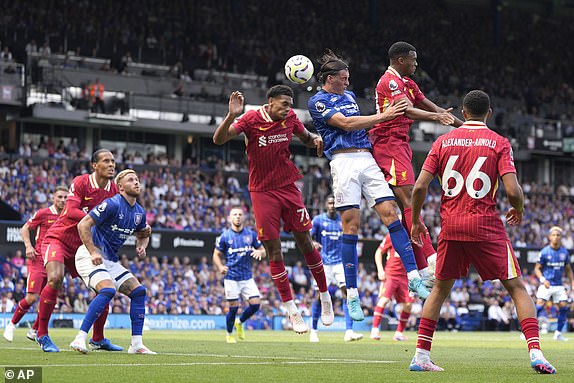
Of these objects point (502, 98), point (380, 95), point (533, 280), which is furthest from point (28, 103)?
point (380, 95)

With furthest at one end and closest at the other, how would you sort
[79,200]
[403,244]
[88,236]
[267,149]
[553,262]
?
[553,262] → [79,200] → [88,236] → [267,149] → [403,244]

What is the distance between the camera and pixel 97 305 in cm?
1442

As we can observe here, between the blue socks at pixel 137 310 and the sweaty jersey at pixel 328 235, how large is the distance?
402 inches

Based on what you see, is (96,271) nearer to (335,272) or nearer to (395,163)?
(395,163)

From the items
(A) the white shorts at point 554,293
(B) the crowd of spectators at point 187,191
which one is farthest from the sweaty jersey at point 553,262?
(B) the crowd of spectators at point 187,191

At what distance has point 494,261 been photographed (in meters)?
10.8

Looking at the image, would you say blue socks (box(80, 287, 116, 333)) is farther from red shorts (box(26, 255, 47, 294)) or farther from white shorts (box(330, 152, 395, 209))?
red shorts (box(26, 255, 47, 294))

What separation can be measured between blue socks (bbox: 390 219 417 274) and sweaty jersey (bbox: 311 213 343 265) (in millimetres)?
11056

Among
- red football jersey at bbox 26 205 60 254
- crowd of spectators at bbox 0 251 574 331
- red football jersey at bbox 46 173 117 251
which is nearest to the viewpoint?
red football jersey at bbox 46 173 117 251

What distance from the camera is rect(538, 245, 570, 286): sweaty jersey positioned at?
28.1m

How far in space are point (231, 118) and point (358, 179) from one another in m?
2.13

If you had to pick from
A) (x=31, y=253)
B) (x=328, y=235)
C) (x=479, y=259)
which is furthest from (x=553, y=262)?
(x=479, y=259)

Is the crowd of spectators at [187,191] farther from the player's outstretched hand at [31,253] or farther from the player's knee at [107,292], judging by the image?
the player's knee at [107,292]

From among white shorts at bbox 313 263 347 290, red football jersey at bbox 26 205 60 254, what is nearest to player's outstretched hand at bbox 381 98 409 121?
red football jersey at bbox 26 205 60 254
